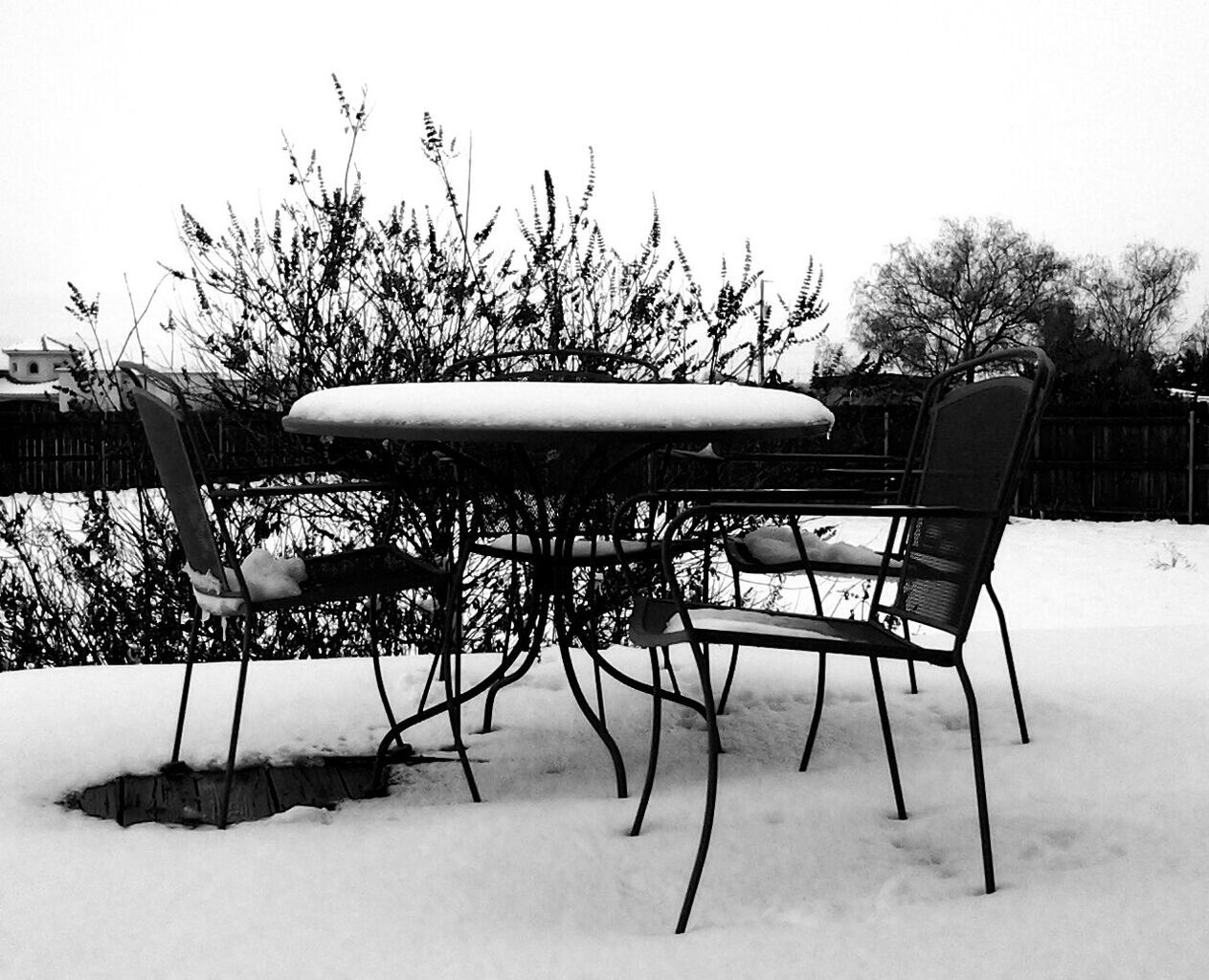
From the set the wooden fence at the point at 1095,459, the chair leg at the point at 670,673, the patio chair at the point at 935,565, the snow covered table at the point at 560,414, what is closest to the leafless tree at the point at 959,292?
the wooden fence at the point at 1095,459

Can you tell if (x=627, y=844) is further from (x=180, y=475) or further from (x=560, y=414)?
(x=180, y=475)

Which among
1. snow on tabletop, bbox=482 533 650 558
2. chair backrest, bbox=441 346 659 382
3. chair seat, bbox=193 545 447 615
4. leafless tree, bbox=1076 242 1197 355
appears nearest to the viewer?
chair seat, bbox=193 545 447 615

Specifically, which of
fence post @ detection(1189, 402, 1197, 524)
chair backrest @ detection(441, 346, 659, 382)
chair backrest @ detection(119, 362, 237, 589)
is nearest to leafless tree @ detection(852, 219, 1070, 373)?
fence post @ detection(1189, 402, 1197, 524)

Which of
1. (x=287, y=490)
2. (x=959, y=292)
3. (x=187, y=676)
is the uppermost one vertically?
(x=959, y=292)

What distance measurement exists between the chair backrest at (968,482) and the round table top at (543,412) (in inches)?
12.1

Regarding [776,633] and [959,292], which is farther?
[959,292]

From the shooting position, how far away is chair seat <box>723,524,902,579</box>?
2861 millimetres

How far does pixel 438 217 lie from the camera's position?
456 cm

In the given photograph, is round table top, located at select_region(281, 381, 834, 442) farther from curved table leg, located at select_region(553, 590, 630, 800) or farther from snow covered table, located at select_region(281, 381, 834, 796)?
curved table leg, located at select_region(553, 590, 630, 800)

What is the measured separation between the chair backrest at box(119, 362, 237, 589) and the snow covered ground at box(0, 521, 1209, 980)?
54 cm

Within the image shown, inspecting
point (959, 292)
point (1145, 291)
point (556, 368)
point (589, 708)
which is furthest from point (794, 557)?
point (1145, 291)

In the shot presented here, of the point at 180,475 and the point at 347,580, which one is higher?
the point at 180,475

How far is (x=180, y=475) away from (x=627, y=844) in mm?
1142

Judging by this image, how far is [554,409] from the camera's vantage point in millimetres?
2115
